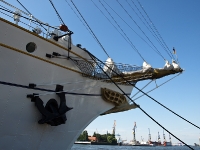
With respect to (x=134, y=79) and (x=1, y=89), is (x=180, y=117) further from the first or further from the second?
(x=1, y=89)

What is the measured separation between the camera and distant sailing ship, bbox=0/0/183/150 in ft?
15.9

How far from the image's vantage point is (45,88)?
548cm

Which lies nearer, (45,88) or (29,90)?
(29,90)

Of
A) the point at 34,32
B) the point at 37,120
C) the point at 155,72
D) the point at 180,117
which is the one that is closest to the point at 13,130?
the point at 37,120

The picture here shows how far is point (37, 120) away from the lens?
5305 mm

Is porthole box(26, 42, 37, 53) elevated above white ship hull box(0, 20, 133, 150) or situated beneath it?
elevated above

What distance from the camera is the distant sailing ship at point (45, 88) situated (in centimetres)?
483

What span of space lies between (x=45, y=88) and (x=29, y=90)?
0.45 meters

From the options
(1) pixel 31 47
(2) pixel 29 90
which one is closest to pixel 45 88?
(2) pixel 29 90

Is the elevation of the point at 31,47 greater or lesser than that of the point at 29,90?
greater

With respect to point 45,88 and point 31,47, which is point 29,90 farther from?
point 31,47

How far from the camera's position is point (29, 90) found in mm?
5160

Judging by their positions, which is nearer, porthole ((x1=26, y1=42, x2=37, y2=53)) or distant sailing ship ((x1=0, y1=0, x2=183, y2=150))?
distant sailing ship ((x1=0, y1=0, x2=183, y2=150))

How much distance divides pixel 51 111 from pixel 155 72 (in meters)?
4.17
